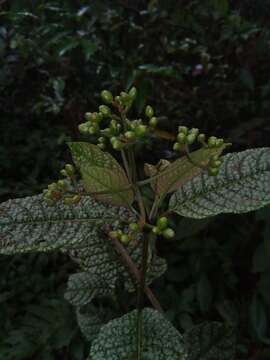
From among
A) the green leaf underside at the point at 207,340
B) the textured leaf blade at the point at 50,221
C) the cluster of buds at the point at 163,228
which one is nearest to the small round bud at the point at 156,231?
the cluster of buds at the point at 163,228

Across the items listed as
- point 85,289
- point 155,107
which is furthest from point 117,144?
point 155,107

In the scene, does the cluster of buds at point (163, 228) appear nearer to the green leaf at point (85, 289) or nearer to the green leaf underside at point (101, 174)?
the green leaf underside at point (101, 174)

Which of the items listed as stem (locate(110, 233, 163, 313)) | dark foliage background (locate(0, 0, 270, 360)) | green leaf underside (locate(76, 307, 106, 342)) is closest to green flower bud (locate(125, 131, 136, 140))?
stem (locate(110, 233, 163, 313))

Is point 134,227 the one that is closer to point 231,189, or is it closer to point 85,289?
point 231,189

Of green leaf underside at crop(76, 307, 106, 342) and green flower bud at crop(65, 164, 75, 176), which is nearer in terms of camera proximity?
green flower bud at crop(65, 164, 75, 176)

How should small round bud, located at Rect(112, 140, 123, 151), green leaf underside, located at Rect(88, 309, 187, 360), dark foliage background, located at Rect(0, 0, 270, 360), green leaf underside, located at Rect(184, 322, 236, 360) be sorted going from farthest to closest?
dark foliage background, located at Rect(0, 0, 270, 360), green leaf underside, located at Rect(184, 322, 236, 360), green leaf underside, located at Rect(88, 309, 187, 360), small round bud, located at Rect(112, 140, 123, 151)

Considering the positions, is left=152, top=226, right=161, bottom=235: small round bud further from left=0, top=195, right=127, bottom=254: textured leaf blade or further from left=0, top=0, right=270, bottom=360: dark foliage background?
left=0, top=0, right=270, bottom=360: dark foliage background

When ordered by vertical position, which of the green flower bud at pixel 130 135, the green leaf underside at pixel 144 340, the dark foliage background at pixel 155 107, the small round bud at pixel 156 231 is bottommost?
the dark foliage background at pixel 155 107
